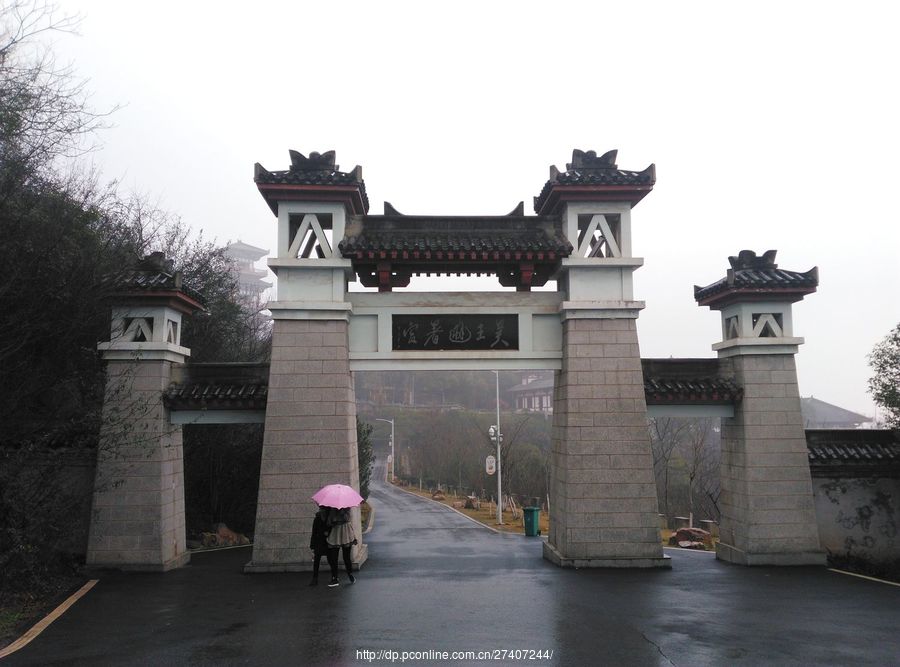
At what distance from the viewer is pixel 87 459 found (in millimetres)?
11539

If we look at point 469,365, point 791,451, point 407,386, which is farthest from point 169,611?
point 407,386

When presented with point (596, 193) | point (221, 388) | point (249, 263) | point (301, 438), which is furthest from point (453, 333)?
point (249, 263)

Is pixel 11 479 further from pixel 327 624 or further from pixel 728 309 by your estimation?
pixel 728 309

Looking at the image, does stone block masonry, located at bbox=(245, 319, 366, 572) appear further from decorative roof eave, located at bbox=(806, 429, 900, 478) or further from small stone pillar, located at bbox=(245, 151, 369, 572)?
decorative roof eave, located at bbox=(806, 429, 900, 478)

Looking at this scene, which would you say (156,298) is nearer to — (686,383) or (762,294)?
(686,383)

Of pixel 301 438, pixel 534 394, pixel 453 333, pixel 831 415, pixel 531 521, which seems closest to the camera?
pixel 301 438

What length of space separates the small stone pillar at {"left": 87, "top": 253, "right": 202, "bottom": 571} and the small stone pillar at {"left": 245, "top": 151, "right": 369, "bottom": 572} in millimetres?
2084

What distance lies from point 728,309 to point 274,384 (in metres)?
9.51

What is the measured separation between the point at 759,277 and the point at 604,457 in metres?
4.96

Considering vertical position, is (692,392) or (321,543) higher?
(692,392)

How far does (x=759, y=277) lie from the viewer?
1188 centimetres

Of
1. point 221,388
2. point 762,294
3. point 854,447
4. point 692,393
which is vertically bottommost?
point 854,447

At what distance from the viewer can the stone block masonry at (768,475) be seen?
11.2 metres

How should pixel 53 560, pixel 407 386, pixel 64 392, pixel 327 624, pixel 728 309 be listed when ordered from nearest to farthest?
1. pixel 327 624
2. pixel 53 560
3. pixel 64 392
4. pixel 728 309
5. pixel 407 386
